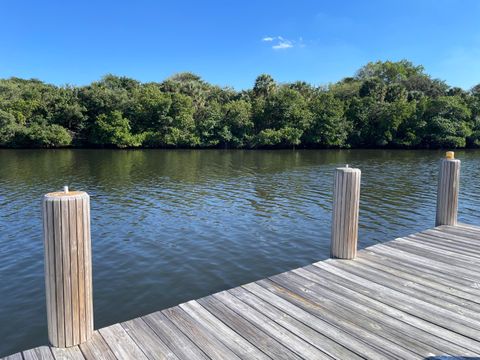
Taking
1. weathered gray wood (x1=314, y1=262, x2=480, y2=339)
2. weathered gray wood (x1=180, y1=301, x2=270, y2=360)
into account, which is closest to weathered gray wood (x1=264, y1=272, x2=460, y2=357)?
weathered gray wood (x1=314, y1=262, x2=480, y2=339)

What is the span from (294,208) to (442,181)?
5.38 metres

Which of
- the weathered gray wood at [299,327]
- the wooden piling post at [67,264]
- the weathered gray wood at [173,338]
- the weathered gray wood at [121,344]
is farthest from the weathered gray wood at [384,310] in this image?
the wooden piling post at [67,264]

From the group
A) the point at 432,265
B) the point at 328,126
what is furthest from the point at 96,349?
the point at 328,126

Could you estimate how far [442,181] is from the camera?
18.1 ft

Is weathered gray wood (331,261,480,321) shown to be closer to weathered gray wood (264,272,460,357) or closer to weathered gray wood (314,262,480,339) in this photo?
weathered gray wood (314,262,480,339)

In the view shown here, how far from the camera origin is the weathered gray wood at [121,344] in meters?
2.40

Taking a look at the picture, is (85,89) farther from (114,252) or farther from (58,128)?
(114,252)

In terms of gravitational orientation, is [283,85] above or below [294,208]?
above

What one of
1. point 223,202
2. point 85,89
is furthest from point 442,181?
point 85,89

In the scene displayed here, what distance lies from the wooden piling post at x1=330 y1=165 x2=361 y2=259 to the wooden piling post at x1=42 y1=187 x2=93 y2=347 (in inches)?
105

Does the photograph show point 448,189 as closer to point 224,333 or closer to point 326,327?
point 326,327

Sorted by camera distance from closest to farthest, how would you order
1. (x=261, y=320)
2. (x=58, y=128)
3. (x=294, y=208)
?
(x=261, y=320), (x=294, y=208), (x=58, y=128)

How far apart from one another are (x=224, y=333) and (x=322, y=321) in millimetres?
785

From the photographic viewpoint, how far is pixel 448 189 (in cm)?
551
